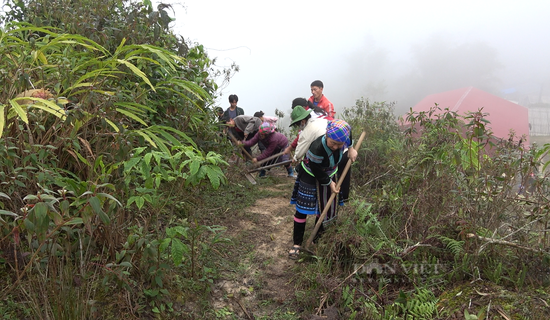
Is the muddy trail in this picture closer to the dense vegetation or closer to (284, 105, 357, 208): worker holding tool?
the dense vegetation

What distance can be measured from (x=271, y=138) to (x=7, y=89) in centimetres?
482

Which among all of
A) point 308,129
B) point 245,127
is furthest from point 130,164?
point 245,127

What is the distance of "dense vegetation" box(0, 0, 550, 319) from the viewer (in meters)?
2.36

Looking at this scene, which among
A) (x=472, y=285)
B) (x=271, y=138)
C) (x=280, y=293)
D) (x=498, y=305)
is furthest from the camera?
(x=271, y=138)

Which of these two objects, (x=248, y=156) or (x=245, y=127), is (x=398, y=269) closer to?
(x=248, y=156)

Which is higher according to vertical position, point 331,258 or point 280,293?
point 331,258

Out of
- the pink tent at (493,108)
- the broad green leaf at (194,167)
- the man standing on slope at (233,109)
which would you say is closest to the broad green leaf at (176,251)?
the broad green leaf at (194,167)

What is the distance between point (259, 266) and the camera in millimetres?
3824

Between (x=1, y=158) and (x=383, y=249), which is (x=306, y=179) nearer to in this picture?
(x=383, y=249)

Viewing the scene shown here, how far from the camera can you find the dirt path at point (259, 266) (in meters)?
3.20

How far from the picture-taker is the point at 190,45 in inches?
232

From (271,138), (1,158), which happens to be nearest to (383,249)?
(1,158)

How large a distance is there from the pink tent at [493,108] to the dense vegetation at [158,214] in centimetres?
518

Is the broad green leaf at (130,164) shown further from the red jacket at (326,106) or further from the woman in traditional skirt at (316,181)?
the red jacket at (326,106)
